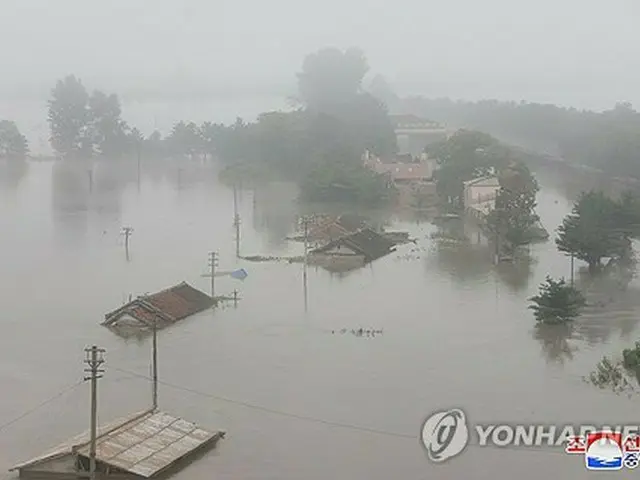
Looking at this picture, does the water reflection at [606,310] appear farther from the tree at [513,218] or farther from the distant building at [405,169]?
the distant building at [405,169]

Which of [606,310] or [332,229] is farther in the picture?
[332,229]

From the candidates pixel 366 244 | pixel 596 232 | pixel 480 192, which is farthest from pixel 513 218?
pixel 480 192

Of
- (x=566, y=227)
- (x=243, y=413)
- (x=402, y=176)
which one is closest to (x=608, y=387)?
(x=243, y=413)

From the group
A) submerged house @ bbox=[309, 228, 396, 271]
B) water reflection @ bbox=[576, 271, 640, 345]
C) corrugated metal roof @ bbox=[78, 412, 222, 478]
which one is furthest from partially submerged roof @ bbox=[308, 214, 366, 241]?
corrugated metal roof @ bbox=[78, 412, 222, 478]

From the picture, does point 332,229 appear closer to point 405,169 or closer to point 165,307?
point 165,307

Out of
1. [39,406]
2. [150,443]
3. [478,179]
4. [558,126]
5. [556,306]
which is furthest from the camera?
[558,126]

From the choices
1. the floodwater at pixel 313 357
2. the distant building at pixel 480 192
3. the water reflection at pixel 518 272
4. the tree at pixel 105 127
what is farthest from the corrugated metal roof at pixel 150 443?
the tree at pixel 105 127

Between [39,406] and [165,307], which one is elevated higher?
[165,307]

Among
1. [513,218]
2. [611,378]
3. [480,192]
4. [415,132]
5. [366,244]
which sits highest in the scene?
[415,132]

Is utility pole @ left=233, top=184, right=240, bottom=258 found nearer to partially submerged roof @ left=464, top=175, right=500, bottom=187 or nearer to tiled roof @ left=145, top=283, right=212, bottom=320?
tiled roof @ left=145, top=283, right=212, bottom=320
